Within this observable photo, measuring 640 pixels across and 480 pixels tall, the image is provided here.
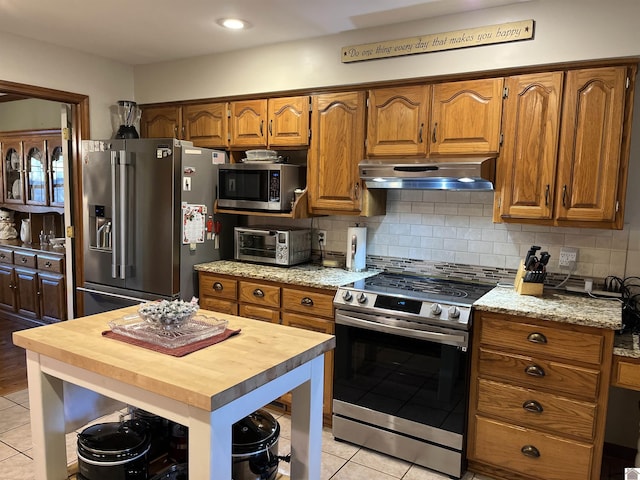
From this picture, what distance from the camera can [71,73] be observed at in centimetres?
376

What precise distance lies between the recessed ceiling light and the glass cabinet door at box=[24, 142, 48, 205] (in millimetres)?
3057

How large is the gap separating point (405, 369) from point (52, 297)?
3.70 metres

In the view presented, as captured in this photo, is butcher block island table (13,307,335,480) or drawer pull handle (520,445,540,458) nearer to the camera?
butcher block island table (13,307,335,480)

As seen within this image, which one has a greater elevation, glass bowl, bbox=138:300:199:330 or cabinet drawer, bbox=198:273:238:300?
glass bowl, bbox=138:300:199:330

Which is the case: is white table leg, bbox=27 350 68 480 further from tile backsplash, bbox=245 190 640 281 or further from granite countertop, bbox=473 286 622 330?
tile backsplash, bbox=245 190 640 281

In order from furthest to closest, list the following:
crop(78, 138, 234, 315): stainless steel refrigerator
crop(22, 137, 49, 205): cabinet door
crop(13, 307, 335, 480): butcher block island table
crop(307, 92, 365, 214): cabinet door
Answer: crop(22, 137, 49, 205): cabinet door < crop(78, 138, 234, 315): stainless steel refrigerator < crop(307, 92, 365, 214): cabinet door < crop(13, 307, 335, 480): butcher block island table

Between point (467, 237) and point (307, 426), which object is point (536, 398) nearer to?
point (467, 237)

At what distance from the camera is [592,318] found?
227cm

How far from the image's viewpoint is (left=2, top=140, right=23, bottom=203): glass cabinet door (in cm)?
532

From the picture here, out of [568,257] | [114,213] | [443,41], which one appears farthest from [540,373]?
[114,213]

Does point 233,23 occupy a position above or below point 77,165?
above

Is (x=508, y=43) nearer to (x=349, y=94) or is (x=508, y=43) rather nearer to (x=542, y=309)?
(x=349, y=94)

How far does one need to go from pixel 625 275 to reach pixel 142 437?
263 cm

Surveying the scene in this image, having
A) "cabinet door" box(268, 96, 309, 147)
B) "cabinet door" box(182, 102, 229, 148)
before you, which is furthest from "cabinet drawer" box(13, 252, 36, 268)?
"cabinet door" box(268, 96, 309, 147)
